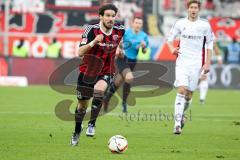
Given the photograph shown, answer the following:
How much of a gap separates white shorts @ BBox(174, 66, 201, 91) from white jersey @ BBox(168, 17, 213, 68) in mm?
90

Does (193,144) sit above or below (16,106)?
above

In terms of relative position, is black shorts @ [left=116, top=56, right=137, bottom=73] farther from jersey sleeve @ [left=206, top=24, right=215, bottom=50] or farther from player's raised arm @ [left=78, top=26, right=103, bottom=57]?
player's raised arm @ [left=78, top=26, right=103, bottom=57]

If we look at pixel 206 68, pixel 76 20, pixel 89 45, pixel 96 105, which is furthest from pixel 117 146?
pixel 76 20

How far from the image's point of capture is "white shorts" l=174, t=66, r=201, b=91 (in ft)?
48.3

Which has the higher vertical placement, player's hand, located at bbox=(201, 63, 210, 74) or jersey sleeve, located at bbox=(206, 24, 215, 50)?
jersey sleeve, located at bbox=(206, 24, 215, 50)

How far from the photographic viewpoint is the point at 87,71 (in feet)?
41.0

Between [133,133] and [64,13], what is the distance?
84.5 ft

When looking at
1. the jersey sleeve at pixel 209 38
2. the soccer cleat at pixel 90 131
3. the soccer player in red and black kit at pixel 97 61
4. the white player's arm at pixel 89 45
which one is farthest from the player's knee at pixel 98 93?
the jersey sleeve at pixel 209 38

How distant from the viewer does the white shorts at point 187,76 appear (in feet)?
48.3

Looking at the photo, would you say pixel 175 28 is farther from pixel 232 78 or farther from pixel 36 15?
pixel 36 15

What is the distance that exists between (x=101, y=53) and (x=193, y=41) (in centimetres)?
284

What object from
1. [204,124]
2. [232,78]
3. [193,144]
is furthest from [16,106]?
[232,78]

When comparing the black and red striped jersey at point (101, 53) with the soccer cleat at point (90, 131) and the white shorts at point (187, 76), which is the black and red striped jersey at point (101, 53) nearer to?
the soccer cleat at point (90, 131)

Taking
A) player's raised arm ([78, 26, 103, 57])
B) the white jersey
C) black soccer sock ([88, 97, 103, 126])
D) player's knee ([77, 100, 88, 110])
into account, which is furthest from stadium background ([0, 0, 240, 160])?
player's raised arm ([78, 26, 103, 57])
